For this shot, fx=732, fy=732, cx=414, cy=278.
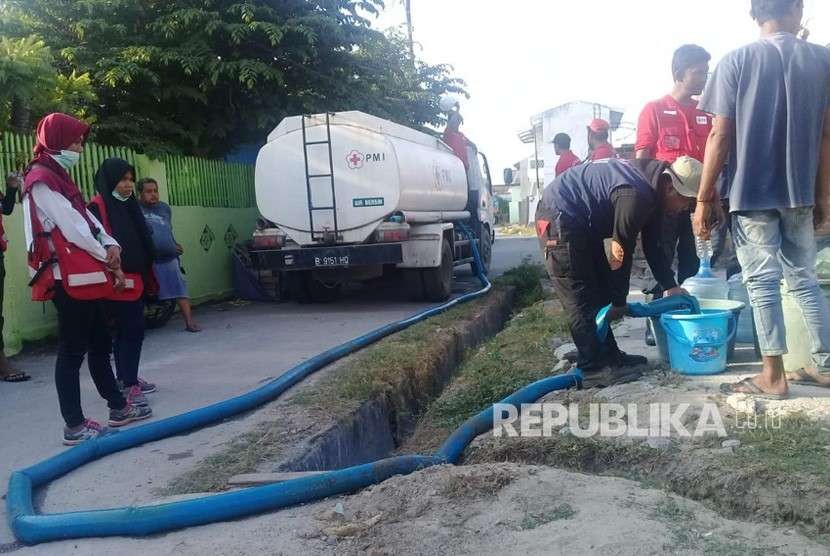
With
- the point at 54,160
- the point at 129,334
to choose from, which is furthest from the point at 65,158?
the point at 129,334

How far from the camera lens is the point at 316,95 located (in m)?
12.9

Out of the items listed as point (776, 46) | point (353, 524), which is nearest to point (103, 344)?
point (353, 524)

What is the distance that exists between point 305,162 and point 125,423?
528 cm

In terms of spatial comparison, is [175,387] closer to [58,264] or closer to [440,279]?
[58,264]

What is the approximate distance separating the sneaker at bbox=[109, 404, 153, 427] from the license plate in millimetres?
4563

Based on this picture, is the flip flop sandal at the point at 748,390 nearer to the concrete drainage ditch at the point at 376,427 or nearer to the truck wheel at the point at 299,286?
the concrete drainage ditch at the point at 376,427

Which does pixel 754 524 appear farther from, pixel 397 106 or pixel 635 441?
pixel 397 106

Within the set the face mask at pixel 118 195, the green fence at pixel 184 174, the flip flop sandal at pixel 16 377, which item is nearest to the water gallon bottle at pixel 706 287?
the face mask at pixel 118 195

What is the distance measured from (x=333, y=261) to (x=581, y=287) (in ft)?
17.3

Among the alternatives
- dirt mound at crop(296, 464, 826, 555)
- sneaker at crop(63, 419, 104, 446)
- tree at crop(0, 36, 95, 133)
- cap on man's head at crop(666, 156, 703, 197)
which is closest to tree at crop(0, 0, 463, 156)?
tree at crop(0, 36, 95, 133)

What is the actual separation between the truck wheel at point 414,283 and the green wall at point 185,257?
116 inches

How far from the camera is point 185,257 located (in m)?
10.3

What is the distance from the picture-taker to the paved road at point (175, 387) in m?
3.63

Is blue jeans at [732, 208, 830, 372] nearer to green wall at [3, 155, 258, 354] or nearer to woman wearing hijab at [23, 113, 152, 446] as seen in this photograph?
woman wearing hijab at [23, 113, 152, 446]
